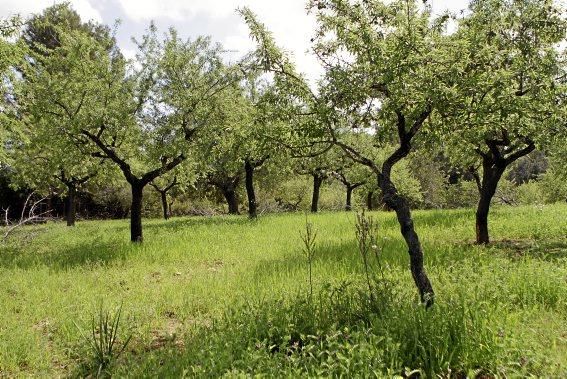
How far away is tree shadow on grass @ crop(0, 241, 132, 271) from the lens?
12417 mm

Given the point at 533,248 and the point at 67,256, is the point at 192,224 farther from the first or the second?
the point at 533,248

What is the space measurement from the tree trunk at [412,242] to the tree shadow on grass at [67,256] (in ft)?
31.1

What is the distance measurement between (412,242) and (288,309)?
210cm

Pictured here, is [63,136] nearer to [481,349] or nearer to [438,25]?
[438,25]

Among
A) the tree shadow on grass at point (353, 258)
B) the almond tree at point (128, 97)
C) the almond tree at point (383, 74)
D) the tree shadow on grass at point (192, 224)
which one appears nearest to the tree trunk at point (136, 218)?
the almond tree at point (128, 97)

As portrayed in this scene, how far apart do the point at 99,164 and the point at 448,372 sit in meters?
16.8

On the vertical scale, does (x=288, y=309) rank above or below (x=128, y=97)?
below

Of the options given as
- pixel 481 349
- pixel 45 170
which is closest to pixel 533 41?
pixel 481 349

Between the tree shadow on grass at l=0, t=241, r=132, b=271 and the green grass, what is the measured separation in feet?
0.26

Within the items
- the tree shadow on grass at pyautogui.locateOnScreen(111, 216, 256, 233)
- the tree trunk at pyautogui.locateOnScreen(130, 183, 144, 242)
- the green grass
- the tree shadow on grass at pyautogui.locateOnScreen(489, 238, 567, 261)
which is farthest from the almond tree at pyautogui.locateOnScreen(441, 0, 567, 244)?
the tree shadow on grass at pyautogui.locateOnScreen(111, 216, 256, 233)

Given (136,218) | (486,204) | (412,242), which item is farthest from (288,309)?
(136,218)

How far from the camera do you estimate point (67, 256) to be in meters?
13.7

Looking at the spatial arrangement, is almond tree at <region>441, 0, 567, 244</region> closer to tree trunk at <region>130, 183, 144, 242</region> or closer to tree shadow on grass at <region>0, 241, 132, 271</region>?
tree shadow on grass at <region>0, 241, 132, 271</region>

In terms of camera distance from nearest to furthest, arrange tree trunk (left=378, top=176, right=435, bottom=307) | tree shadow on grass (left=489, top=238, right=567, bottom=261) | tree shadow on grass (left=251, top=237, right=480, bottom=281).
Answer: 1. tree trunk (left=378, top=176, right=435, bottom=307)
2. tree shadow on grass (left=251, top=237, right=480, bottom=281)
3. tree shadow on grass (left=489, top=238, right=567, bottom=261)
